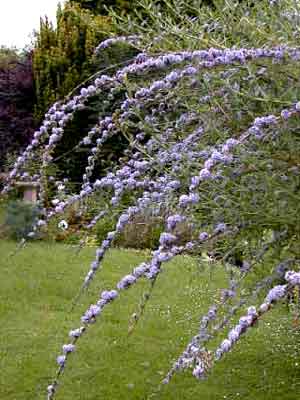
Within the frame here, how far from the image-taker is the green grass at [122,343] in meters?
5.11

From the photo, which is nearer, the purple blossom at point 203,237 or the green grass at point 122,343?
the purple blossom at point 203,237

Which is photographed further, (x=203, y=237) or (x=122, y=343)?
(x=122, y=343)

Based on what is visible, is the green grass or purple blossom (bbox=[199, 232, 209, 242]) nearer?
purple blossom (bbox=[199, 232, 209, 242])

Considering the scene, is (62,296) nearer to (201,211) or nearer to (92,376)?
(92,376)

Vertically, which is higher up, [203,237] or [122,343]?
[203,237]

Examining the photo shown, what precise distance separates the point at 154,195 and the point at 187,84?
1.70 ft

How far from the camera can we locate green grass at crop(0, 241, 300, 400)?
16.8ft

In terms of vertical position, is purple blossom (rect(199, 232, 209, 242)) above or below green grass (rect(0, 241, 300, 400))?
above

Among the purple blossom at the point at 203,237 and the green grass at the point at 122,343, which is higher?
the purple blossom at the point at 203,237

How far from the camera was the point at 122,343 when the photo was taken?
19.7 ft

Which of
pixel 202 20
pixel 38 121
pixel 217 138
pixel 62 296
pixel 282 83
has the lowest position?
pixel 62 296

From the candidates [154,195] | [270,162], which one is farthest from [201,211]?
[270,162]

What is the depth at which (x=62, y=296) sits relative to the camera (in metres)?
7.54

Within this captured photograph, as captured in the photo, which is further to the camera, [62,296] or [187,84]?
[62,296]
